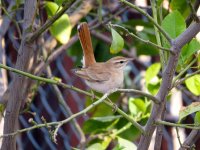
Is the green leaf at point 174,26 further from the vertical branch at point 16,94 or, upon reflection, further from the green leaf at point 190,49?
the vertical branch at point 16,94

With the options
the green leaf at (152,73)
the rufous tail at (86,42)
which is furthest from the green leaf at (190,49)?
the green leaf at (152,73)

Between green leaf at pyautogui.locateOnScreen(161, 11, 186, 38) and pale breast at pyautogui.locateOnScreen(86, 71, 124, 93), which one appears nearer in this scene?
green leaf at pyautogui.locateOnScreen(161, 11, 186, 38)

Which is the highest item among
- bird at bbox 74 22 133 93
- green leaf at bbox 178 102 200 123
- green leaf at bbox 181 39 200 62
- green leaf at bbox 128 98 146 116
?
bird at bbox 74 22 133 93

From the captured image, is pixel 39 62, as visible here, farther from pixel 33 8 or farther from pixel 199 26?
pixel 199 26

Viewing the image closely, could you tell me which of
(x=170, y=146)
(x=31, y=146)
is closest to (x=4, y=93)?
(x=170, y=146)

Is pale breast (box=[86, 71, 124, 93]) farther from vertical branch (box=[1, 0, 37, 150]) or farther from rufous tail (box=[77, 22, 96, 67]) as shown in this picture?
vertical branch (box=[1, 0, 37, 150])

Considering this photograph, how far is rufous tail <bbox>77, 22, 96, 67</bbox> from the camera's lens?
2418 millimetres

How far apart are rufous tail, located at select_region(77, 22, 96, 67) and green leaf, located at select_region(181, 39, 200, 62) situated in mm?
591

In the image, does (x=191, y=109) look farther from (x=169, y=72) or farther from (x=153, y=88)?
(x=153, y=88)

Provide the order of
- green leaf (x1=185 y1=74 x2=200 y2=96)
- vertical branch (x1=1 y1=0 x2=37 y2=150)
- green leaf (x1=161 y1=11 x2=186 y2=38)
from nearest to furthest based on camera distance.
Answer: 1. green leaf (x1=161 y1=11 x2=186 y2=38)
2. vertical branch (x1=1 y1=0 x2=37 y2=150)
3. green leaf (x1=185 y1=74 x2=200 y2=96)

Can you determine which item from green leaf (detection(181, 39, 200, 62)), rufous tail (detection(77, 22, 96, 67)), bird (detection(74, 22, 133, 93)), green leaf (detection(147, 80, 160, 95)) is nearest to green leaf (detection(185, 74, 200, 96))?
green leaf (detection(181, 39, 200, 62))

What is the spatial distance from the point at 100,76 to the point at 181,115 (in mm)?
1088

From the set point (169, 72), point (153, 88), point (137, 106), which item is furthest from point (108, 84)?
point (169, 72)

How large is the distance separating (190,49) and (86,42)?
2.77ft
